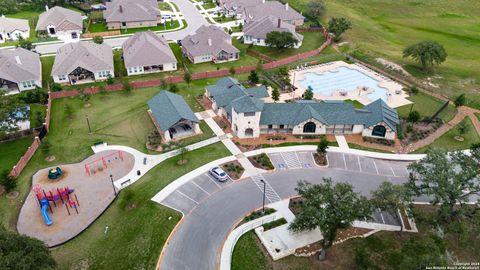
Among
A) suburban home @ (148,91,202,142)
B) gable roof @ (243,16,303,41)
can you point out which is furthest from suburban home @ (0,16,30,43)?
gable roof @ (243,16,303,41)

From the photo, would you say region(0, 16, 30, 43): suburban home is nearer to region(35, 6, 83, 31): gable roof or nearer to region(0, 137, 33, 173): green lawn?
region(35, 6, 83, 31): gable roof

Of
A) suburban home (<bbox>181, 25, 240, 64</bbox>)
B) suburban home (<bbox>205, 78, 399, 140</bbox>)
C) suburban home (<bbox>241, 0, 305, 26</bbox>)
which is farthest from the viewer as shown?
suburban home (<bbox>241, 0, 305, 26</bbox>)

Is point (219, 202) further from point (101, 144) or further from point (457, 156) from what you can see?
point (457, 156)

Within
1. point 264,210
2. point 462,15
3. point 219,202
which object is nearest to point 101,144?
point 219,202

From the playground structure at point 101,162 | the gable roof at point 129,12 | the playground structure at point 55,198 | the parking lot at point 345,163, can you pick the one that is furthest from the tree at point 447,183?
the gable roof at point 129,12

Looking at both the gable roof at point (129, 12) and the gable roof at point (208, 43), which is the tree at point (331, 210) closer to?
the gable roof at point (208, 43)

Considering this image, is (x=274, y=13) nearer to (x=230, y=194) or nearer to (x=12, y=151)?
(x=230, y=194)
